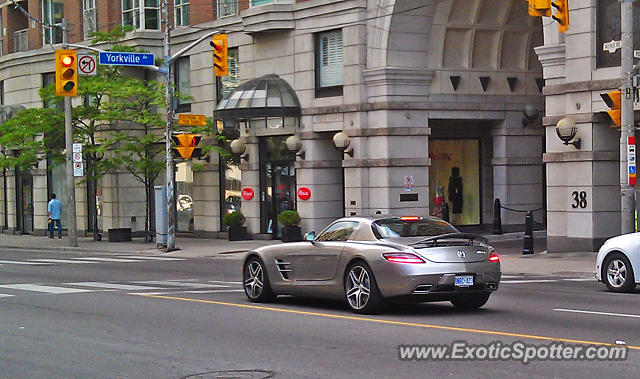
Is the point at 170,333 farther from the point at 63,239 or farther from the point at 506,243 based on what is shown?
the point at 63,239

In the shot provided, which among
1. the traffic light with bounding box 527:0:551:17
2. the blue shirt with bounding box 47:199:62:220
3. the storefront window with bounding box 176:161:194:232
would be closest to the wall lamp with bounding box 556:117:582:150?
the traffic light with bounding box 527:0:551:17

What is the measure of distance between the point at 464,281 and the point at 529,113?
22.1 meters

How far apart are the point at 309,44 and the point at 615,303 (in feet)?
67.8

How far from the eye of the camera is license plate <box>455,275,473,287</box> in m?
13.6

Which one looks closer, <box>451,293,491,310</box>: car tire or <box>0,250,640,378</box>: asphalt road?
<box>0,250,640,378</box>: asphalt road

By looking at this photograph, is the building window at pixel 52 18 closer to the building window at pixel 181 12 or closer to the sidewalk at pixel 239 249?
the building window at pixel 181 12

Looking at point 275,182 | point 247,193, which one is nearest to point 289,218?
point 275,182

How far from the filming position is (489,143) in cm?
3619

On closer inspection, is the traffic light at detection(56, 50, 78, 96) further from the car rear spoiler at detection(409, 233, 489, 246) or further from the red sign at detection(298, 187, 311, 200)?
the car rear spoiler at detection(409, 233, 489, 246)

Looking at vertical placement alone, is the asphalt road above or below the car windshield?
below

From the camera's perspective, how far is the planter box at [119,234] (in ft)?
130

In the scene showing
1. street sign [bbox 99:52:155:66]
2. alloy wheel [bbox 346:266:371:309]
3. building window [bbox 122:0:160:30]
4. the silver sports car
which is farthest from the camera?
building window [bbox 122:0:160:30]

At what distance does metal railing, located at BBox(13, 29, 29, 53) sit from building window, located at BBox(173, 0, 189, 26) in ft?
36.8

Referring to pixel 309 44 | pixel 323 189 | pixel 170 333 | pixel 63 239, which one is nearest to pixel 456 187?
pixel 323 189
